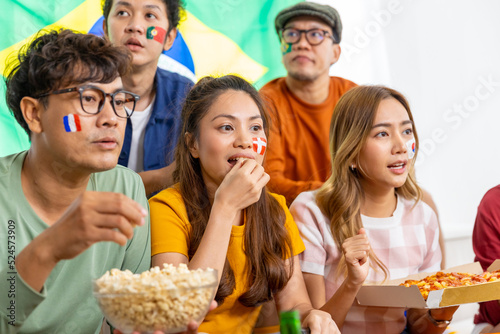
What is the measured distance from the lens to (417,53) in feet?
10.4

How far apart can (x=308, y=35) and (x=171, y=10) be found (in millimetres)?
600

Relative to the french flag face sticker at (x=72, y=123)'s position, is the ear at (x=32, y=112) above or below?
above

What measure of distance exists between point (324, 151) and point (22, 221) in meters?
1.44

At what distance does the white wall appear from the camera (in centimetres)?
311

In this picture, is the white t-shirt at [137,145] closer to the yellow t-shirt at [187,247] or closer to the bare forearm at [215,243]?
the yellow t-shirt at [187,247]

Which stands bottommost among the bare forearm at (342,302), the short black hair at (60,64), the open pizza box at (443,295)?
the bare forearm at (342,302)

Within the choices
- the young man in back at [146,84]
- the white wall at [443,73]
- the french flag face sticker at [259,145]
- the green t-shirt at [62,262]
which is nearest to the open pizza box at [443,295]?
the french flag face sticker at [259,145]

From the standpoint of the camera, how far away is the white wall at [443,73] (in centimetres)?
311

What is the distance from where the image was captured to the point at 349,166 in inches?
73.4

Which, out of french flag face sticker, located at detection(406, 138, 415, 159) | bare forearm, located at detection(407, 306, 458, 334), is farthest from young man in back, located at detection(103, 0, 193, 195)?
bare forearm, located at detection(407, 306, 458, 334)

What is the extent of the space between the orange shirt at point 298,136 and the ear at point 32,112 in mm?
1094

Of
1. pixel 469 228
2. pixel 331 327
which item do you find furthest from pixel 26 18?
pixel 469 228

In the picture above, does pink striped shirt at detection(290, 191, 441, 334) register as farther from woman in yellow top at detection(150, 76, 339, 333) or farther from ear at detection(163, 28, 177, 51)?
ear at detection(163, 28, 177, 51)

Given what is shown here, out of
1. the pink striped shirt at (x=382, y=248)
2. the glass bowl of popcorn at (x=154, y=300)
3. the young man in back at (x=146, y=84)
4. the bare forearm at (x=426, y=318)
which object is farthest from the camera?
the young man in back at (x=146, y=84)
